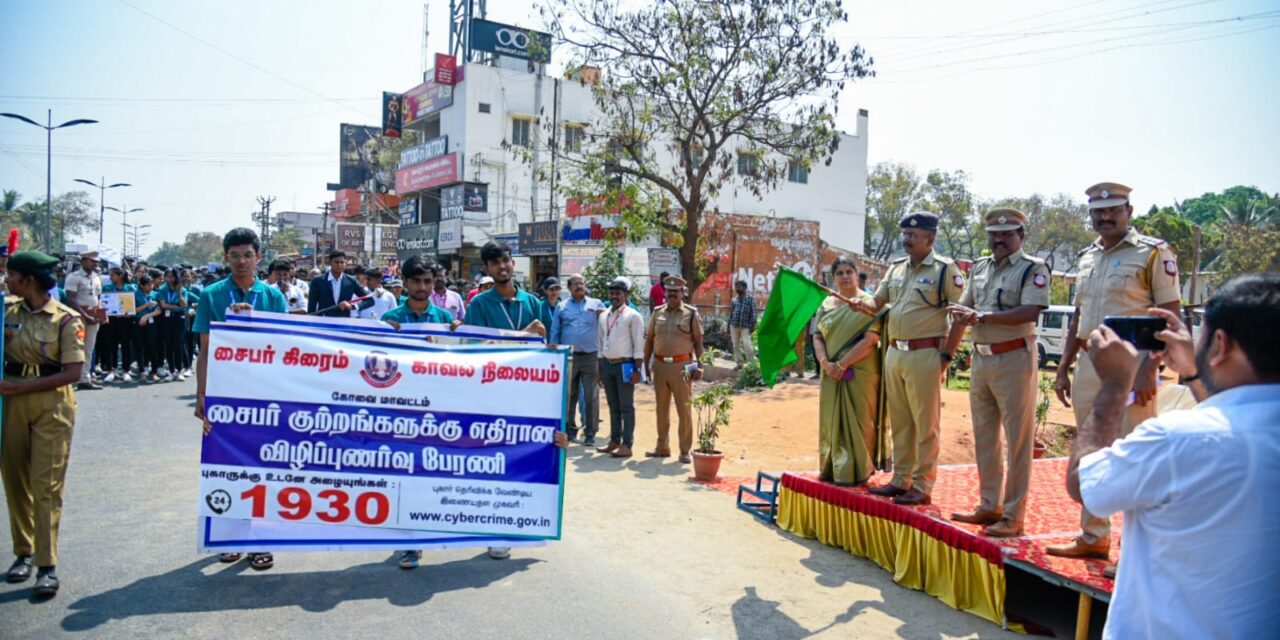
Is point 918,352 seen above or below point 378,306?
below

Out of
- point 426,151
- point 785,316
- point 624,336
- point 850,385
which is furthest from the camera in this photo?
point 426,151

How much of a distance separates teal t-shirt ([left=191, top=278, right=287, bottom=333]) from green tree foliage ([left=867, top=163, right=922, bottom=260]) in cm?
4622

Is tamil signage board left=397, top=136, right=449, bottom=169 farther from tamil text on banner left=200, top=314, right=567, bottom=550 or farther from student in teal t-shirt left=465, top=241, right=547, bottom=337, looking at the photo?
tamil text on banner left=200, top=314, right=567, bottom=550

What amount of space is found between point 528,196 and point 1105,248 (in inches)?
1492

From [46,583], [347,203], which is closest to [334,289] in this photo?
[46,583]

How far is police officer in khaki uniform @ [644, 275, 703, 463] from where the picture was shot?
909 cm

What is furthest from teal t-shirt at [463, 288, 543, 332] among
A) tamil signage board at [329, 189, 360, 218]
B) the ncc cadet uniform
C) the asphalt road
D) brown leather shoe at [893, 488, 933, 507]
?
tamil signage board at [329, 189, 360, 218]

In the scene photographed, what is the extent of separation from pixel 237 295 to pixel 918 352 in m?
4.56

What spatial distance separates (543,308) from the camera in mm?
6320

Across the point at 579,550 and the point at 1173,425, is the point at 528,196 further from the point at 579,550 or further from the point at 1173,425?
the point at 1173,425

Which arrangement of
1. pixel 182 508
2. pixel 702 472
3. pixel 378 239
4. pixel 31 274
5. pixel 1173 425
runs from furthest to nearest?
pixel 378 239 → pixel 702 472 → pixel 182 508 → pixel 31 274 → pixel 1173 425

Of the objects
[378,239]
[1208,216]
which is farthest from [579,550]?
[1208,216]

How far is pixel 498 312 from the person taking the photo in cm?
595

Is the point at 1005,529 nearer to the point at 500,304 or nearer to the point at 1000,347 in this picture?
the point at 1000,347
